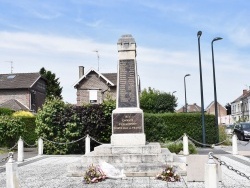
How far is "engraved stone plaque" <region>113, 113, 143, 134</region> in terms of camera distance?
1384 centimetres

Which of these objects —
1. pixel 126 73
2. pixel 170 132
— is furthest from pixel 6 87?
pixel 126 73

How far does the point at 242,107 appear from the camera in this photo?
280 feet

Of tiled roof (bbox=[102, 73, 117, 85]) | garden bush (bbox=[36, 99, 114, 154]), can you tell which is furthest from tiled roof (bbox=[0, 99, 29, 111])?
garden bush (bbox=[36, 99, 114, 154])

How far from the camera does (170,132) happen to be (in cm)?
2780

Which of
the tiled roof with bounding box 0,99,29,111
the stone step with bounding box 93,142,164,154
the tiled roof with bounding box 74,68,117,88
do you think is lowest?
the stone step with bounding box 93,142,164,154

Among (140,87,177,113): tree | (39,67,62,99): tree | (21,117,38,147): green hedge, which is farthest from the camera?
(39,67,62,99): tree

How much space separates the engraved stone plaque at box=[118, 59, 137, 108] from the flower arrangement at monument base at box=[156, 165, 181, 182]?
12.1 ft

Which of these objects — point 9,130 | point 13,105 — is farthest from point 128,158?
point 13,105

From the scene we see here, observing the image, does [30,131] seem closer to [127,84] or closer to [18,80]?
[127,84]

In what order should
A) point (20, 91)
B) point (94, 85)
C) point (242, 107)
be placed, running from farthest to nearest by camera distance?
point (242, 107) < point (20, 91) < point (94, 85)

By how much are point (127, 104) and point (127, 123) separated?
749mm

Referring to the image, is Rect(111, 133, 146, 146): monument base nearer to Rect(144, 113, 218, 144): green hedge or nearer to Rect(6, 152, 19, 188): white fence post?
Rect(6, 152, 19, 188): white fence post

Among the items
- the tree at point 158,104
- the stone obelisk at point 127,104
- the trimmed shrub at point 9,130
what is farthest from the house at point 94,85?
the stone obelisk at point 127,104

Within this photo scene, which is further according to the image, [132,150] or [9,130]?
[9,130]
